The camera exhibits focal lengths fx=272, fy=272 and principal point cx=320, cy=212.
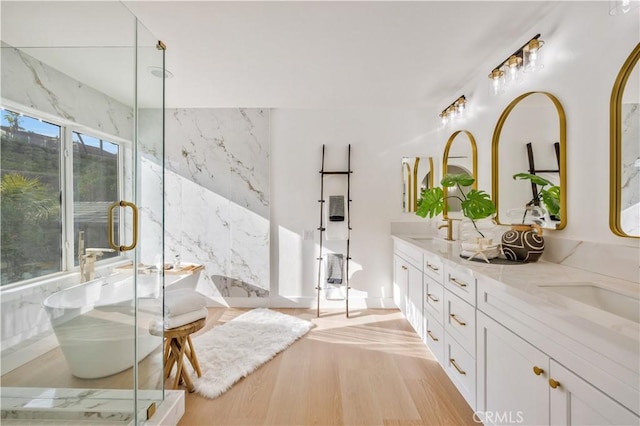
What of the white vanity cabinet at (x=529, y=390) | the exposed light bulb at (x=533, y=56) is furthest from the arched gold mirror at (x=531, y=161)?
the white vanity cabinet at (x=529, y=390)

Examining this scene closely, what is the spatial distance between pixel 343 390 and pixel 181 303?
4.19 feet

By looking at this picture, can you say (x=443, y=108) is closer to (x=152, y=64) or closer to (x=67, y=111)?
(x=152, y=64)

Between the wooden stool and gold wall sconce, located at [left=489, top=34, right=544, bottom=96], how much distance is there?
2785 mm

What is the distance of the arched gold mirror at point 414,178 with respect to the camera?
130 inches

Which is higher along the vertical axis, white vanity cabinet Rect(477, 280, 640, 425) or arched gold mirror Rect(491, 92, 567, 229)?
arched gold mirror Rect(491, 92, 567, 229)

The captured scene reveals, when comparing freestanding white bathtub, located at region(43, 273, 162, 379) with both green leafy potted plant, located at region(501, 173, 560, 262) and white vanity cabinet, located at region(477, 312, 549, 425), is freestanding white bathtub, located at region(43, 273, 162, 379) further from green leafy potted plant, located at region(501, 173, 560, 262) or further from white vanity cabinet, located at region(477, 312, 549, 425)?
green leafy potted plant, located at region(501, 173, 560, 262)

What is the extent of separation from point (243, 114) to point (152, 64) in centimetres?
183

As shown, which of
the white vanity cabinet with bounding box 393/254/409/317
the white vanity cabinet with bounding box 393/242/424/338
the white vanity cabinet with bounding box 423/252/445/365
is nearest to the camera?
the white vanity cabinet with bounding box 423/252/445/365

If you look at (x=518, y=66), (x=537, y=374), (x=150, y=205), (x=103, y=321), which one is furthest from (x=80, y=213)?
(x=518, y=66)

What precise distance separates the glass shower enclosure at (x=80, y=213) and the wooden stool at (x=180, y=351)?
166 millimetres

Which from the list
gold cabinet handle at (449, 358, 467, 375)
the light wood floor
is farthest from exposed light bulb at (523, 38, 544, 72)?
the light wood floor

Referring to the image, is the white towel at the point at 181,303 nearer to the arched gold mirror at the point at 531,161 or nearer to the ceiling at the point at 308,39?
the ceiling at the point at 308,39

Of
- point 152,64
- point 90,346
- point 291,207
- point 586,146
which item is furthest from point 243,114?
point 586,146

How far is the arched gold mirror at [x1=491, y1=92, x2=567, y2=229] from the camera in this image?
1.62 meters
